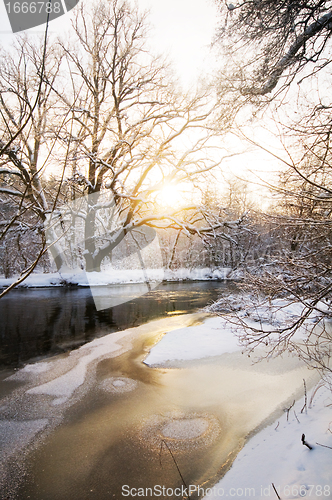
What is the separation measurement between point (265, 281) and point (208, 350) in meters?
4.01

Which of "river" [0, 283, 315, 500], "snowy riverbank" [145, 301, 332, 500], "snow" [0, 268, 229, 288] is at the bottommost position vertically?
"river" [0, 283, 315, 500]

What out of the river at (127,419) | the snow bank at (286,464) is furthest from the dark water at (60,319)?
the snow bank at (286,464)

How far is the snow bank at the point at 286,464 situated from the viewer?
2.50m

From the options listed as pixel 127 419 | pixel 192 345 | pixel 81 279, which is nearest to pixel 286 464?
pixel 127 419

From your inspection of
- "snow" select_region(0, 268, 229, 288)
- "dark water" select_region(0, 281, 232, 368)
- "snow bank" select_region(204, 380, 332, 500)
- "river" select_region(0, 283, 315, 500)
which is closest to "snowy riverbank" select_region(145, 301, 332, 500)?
"snow bank" select_region(204, 380, 332, 500)

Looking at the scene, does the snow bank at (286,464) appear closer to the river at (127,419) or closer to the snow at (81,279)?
the river at (127,419)

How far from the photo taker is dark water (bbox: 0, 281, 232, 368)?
24.8 ft

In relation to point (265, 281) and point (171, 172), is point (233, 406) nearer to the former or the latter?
point (265, 281)

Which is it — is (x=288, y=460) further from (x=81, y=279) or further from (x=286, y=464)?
(x=81, y=279)

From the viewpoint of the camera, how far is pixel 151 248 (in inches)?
1727

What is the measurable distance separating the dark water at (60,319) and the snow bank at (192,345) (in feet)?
8.44

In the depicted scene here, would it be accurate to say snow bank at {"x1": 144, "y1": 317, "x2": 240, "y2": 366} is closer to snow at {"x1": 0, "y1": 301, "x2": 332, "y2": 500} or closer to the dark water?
snow at {"x1": 0, "y1": 301, "x2": 332, "y2": 500}

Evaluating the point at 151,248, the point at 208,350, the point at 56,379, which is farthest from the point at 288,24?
the point at 151,248

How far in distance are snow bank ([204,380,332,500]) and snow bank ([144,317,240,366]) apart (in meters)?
2.57
